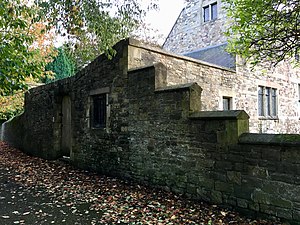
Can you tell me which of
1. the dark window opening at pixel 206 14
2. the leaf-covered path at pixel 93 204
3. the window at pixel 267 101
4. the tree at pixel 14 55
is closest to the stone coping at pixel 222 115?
the leaf-covered path at pixel 93 204

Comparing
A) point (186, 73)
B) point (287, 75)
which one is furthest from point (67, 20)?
point (287, 75)

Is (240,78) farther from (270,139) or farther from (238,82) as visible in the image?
(270,139)

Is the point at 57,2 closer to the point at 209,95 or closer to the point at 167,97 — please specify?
the point at 167,97

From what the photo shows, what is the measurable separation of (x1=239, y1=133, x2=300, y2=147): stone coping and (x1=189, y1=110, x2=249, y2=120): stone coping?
0.32 metres

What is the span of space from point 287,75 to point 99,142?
11.7 m

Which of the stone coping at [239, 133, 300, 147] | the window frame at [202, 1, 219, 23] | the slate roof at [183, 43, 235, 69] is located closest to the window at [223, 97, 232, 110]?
the slate roof at [183, 43, 235, 69]

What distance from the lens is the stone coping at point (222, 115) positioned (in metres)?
4.26

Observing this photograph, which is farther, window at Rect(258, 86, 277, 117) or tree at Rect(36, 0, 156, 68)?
window at Rect(258, 86, 277, 117)

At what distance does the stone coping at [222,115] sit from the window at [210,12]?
13410mm

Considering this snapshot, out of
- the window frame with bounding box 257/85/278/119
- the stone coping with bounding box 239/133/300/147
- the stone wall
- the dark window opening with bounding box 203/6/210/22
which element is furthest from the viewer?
the dark window opening with bounding box 203/6/210/22

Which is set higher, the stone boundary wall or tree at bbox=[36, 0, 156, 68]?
tree at bbox=[36, 0, 156, 68]

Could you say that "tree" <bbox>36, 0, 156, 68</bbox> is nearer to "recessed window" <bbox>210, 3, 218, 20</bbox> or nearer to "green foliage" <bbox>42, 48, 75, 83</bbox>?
"recessed window" <bbox>210, 3, 218, 20</bbox>

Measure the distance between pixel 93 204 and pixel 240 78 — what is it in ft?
27.8

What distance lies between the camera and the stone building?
10.8 m
